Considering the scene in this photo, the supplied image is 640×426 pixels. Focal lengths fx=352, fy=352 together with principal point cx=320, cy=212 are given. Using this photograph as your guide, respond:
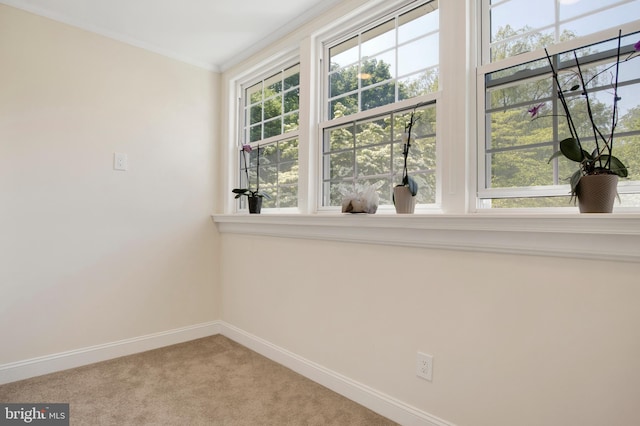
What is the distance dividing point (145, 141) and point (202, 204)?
63cm

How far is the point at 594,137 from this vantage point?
122cm

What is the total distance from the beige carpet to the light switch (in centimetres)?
131

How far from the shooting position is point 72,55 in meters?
2.28

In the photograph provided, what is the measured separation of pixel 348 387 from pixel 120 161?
82.3 inches

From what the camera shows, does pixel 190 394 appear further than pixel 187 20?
No

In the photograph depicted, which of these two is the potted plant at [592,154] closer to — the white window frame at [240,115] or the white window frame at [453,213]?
the white window frame at [453,213]

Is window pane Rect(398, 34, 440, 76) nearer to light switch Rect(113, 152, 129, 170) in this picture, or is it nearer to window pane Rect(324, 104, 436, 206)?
window pane Rect(324, 104, 436, 206)

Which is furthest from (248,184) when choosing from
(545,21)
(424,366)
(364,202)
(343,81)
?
(545,21)

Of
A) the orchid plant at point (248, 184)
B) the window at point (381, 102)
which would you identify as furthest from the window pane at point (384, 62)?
the orchid plant at point (248, 184)

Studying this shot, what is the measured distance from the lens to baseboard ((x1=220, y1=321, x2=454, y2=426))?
1.58 metres

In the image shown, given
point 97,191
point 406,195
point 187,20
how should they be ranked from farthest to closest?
point 97,191 → point 187,20 → point 406,195

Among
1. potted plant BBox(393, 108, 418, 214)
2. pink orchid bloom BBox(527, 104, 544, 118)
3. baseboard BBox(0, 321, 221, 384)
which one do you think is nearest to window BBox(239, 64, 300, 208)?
potted plant BBox(393, 108, 418, 214)

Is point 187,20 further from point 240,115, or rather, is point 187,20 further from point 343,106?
point 343,106

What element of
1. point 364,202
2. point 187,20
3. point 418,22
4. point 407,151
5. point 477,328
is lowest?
point 477,328
